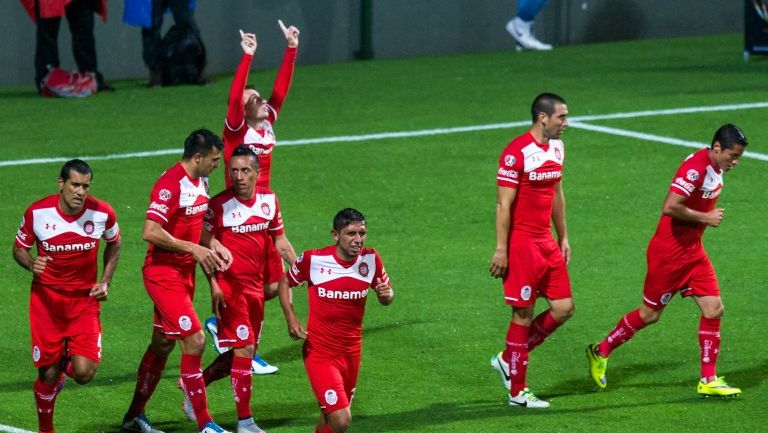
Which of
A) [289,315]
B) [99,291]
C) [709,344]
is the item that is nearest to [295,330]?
[289,315]

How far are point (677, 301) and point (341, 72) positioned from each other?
12993 mm

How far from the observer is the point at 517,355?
33.8 feet

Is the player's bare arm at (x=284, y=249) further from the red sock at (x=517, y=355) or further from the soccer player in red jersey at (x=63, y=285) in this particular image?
the red sock at (x=517, y=355)

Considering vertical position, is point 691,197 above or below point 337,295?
above

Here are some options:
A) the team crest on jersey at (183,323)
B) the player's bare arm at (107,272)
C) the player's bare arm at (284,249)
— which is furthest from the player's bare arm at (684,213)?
the player's bare arm at (107,272)

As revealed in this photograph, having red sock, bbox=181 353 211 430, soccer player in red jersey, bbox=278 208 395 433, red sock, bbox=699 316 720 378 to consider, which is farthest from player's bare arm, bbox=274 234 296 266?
red sock, bbox=699 316 720 378

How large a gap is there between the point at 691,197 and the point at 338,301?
2.83 metres

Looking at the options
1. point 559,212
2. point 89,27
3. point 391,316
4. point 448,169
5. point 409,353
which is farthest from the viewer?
point 89,27

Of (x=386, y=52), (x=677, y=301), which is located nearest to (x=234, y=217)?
(x=677, y=301)

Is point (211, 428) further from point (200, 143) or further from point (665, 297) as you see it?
point (665, 297)

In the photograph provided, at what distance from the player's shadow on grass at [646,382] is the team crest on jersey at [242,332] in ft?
7.40

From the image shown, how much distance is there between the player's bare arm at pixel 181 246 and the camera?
9.43 m

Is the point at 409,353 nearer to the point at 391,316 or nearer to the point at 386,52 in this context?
the point at 391,316

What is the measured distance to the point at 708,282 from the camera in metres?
10.6
